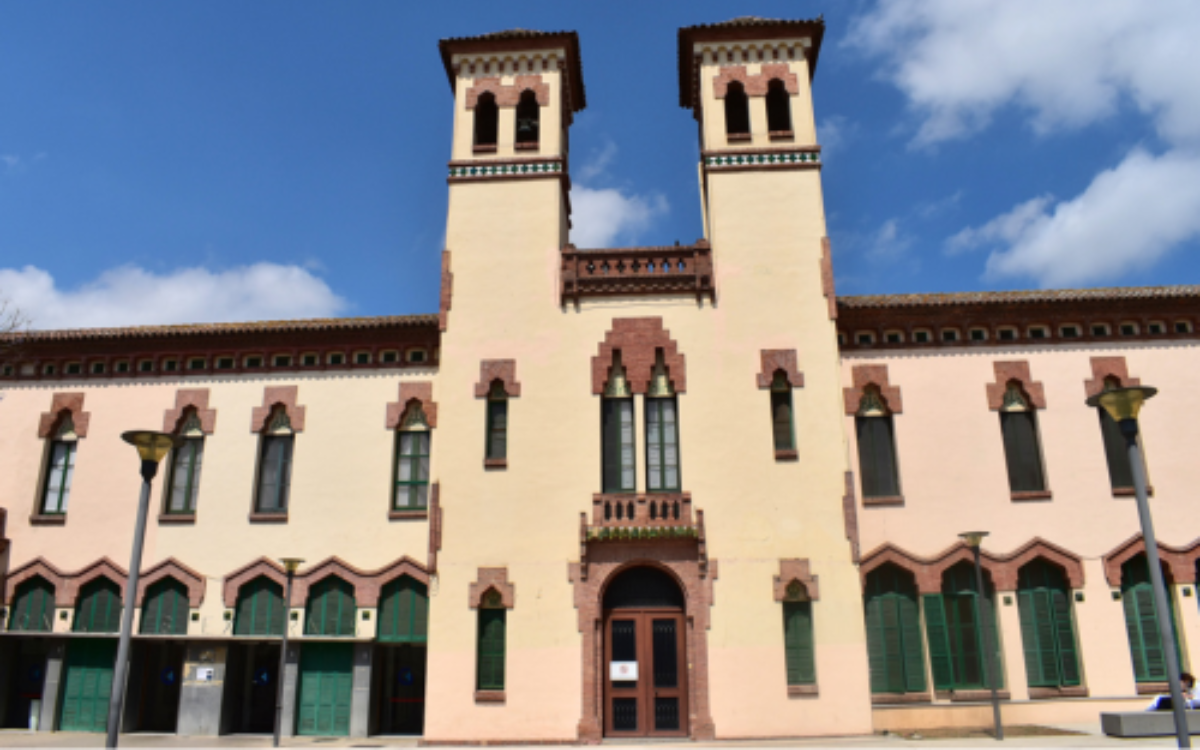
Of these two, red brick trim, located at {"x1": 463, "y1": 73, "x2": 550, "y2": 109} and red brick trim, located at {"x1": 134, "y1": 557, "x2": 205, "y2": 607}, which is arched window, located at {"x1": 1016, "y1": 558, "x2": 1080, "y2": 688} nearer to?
red brick trim, located at {"x1": 463, "y1": 73, "x2": 550, "y2": 109}

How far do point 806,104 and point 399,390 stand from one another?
11.3 meters

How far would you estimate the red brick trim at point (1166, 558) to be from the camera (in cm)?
1712

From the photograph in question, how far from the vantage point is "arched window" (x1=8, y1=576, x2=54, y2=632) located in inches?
735

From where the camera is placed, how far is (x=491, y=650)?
16.2m

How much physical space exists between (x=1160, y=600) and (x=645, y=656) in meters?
9.09

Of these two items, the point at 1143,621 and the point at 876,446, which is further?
the point at 876,446

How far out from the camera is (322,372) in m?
19.5

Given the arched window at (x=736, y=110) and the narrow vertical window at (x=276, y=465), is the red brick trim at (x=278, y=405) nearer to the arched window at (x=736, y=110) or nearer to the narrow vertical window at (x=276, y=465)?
the narrow vertical window at (x=276, y=465)

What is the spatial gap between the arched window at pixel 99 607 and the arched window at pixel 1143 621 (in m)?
21.2

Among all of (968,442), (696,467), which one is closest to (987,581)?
(968,442)

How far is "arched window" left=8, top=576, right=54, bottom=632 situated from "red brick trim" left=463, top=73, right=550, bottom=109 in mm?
14394

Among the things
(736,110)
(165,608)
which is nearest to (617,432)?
(736,110)

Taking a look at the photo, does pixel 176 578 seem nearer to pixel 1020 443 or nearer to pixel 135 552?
pixel 135 552

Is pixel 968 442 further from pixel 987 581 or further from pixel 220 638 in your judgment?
pixel 220 638
